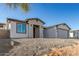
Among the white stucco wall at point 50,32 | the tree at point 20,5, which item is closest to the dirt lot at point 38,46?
the white stucco wall at point 50,32

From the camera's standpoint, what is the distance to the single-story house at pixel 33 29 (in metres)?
3.56

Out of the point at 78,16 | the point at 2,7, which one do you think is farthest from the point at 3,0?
the point at 78,16

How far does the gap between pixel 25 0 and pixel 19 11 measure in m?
0.20

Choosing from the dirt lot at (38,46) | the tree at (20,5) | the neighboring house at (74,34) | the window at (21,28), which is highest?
the tree at (20,5)

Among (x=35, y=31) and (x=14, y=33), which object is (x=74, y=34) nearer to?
(x=35, y=31)

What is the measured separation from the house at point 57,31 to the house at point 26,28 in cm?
10

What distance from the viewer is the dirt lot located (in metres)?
3.52

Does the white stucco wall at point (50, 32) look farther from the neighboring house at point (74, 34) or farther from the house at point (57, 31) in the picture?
the neighboring house at point (74, 34)

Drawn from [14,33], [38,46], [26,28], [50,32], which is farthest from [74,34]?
[14,33]

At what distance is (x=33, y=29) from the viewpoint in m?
3.61

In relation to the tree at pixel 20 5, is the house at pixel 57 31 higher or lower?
lower

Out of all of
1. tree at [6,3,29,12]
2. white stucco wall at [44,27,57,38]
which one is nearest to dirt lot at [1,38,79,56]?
white stucco wall at [44,27,57,38]

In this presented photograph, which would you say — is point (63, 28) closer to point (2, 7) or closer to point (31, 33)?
point (31, 33)

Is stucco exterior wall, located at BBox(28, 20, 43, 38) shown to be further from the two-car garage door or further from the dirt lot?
the two-car garage door
